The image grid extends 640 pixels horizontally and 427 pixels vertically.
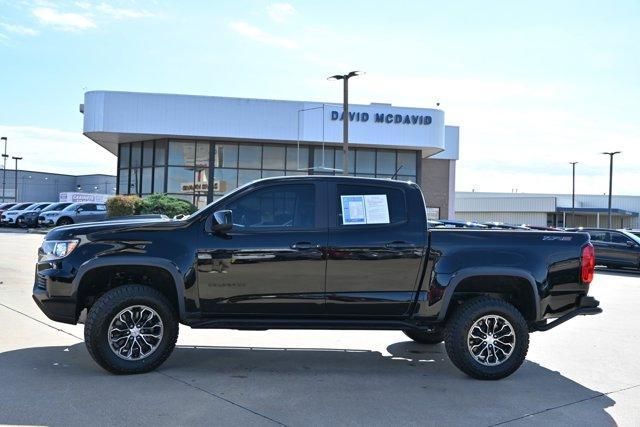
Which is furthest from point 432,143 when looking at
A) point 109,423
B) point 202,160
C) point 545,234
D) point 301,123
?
point 109,423

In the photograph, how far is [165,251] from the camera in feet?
19.5

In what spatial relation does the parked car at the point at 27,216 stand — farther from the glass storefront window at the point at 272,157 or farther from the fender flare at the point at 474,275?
the fender flare at the point at 474,275

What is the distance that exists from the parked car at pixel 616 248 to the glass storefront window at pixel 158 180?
2191 centimetres

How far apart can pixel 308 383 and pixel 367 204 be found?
188 centimetres

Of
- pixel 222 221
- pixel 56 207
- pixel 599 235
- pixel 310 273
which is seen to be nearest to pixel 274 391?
pixel 310 273

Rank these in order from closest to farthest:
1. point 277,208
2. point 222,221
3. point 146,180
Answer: point 222,221, point 277,208, point 146,180

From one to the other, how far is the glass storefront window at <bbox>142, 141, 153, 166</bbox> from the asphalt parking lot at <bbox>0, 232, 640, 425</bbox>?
27.2 metres

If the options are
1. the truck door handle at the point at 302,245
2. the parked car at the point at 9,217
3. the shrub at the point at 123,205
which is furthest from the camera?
the parked car at the point at 9,217

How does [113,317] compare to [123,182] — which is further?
[123,182]

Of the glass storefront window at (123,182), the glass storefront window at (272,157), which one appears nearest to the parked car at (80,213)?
the glass storefront window at (123,182)

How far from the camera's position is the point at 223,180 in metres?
34.0

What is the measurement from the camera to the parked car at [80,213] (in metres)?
34.9

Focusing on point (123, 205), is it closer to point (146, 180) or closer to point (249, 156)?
point (146, 180)

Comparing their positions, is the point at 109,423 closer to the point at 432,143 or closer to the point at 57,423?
the point at 57,423
